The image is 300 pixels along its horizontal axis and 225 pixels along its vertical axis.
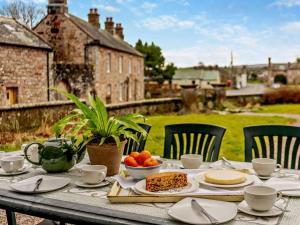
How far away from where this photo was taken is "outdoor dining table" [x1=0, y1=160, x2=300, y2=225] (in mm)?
1597

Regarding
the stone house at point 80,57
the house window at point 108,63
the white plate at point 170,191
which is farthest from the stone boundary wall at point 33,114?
the house window at point 108,63

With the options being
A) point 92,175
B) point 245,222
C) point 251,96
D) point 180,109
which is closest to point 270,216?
point 245,222

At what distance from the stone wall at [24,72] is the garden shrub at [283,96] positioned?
1254 cm

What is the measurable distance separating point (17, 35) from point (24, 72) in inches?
59.6

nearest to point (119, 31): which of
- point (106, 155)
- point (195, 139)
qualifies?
point (195, 139)

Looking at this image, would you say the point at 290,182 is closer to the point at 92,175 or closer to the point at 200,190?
the point at 200,190

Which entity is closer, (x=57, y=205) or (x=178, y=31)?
(x=57, y=205)

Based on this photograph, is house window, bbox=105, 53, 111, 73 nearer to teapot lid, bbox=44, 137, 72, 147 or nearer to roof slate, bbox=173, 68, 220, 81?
teapot lid, bbox=44, 137, 72, 147

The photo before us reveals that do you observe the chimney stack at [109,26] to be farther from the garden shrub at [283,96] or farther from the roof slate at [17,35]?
the garden shrub at [283,96]

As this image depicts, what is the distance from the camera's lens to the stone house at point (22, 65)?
13.9m

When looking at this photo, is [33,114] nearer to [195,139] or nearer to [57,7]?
[195,139]

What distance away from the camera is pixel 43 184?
2.08 m

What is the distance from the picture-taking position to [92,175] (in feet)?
6.74

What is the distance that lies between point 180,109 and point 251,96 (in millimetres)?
6918
